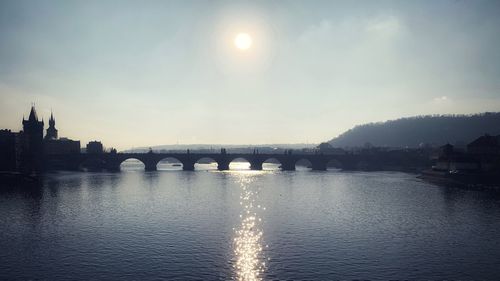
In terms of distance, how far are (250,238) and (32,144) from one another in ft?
503

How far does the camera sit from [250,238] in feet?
144

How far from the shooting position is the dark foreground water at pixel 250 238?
3256cm

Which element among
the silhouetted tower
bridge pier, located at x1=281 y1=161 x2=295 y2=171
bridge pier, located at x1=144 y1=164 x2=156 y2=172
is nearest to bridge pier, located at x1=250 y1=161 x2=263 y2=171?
bridge pier, located at x1=281 y1=161 x2=295 y2=171

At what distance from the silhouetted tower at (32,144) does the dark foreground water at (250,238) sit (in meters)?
85.8

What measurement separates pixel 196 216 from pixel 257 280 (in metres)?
28.3

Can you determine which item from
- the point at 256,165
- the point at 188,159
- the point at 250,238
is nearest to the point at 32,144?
the point at 188,159

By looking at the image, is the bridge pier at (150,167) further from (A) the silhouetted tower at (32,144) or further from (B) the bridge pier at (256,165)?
(B) the bridge pier at (256,165)

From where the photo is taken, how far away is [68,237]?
145 feet

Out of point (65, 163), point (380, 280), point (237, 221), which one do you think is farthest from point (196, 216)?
point (65, 163)

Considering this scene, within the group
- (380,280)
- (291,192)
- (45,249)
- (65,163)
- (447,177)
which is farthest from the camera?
(65,163)

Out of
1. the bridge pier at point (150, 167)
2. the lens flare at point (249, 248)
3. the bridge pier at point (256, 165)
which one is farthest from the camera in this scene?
the bridge pier at point (256, 165)

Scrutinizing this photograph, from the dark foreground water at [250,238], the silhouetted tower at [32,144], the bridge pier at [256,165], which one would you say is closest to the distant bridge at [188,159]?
the bridge pier at [256,165]

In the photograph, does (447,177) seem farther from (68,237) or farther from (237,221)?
(68,237)

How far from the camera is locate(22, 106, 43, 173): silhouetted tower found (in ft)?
499
